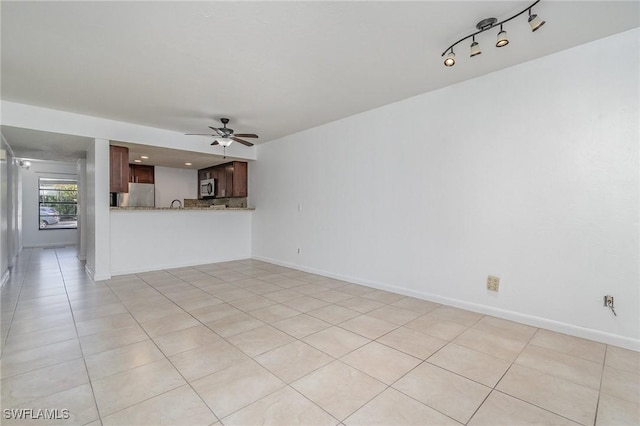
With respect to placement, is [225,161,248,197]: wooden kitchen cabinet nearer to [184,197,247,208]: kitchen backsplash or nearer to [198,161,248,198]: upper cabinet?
[198,161,248,198]: upper cabinet

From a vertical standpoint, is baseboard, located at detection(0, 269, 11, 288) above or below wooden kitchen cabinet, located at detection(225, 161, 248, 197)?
below

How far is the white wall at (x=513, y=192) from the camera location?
2346mm

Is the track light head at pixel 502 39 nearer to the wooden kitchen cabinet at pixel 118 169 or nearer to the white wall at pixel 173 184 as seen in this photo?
the wooden kitchen cabinet at pixel 118 169

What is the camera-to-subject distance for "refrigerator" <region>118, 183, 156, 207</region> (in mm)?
6632

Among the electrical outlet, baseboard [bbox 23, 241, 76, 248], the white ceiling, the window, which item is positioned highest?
the white ceiling

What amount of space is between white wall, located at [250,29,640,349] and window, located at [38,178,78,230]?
8836 millimetres

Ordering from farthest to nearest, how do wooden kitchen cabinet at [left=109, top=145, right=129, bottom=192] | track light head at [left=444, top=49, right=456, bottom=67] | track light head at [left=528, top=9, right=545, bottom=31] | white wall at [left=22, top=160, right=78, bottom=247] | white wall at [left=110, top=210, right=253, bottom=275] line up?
white wall at [left=22, top=160, right=78, bottom=247] → white wall at [left=110, top=210, right=253, bottom=275] → wooden kitchen cabinet at [left=109, top=145, right=129, bottom=192] → track light head at [left=444, top=49, right=456, bottom=67] → track light head at [left=528, top=9, right=545, bottom=31]

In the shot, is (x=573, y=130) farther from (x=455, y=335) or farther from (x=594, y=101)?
(x=455, y=335)

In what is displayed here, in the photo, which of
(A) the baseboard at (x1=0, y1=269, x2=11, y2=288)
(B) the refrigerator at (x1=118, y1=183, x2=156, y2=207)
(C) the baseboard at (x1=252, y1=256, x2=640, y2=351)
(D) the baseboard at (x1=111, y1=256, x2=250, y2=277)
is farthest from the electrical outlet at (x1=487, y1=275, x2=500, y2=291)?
(B) the refrigerator at (x1=118, y1=183, x2=156, y2=207)

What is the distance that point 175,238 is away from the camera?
546 centimetres

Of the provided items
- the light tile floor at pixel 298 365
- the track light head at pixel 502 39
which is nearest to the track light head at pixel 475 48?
the track light head at pixel 502 39

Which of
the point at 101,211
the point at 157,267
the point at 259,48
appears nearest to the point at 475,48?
the point at 259,48

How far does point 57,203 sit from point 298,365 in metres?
9.95

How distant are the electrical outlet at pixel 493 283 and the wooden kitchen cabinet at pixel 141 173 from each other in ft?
24.9
